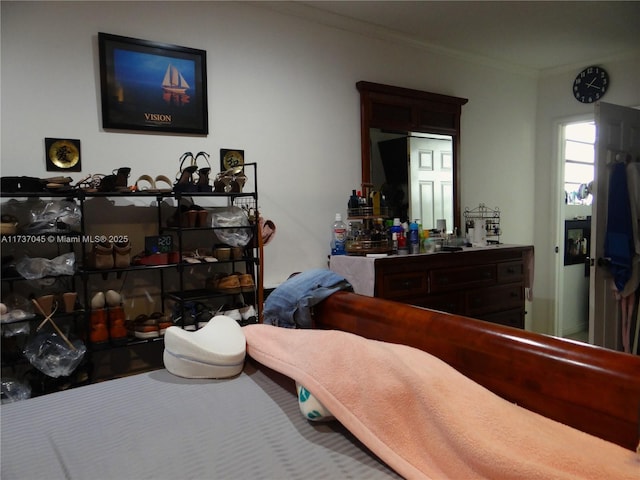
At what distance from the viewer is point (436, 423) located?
2.97 ft

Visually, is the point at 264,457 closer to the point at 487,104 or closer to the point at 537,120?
the point at 487,104

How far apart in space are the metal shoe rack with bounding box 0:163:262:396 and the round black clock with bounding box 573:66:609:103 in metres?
3.21

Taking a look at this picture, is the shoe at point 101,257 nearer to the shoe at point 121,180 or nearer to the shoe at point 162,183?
the shoe at point 121,180

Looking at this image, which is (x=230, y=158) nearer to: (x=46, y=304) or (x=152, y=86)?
(x=152, y=86)

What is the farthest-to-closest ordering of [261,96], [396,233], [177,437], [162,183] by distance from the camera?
1. [396,233]
2. [261,96]
3. [162,183]
4. [177,437]

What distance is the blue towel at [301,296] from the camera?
173 centimetres

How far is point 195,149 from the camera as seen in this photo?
8.41 feet

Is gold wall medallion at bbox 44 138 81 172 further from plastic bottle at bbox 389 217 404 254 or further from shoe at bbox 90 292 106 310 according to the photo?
plastic bottle at bbox 389 217 404 254

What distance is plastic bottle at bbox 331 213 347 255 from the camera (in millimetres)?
2975

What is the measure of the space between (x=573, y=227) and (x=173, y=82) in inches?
155

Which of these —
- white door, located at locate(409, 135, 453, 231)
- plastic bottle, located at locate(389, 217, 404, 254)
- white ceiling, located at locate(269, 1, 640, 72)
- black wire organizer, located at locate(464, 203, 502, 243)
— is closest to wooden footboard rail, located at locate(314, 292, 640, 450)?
plastic bottle, located at locate(389, 217, 404, 254)

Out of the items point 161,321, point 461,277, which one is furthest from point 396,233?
point 161,321

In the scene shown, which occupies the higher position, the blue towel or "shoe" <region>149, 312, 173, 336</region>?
the blue towel

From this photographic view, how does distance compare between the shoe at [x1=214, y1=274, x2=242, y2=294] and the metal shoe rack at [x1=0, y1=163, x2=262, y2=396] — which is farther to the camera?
the shoe at [x1=214, y1=274, x2=242, y2=294]
